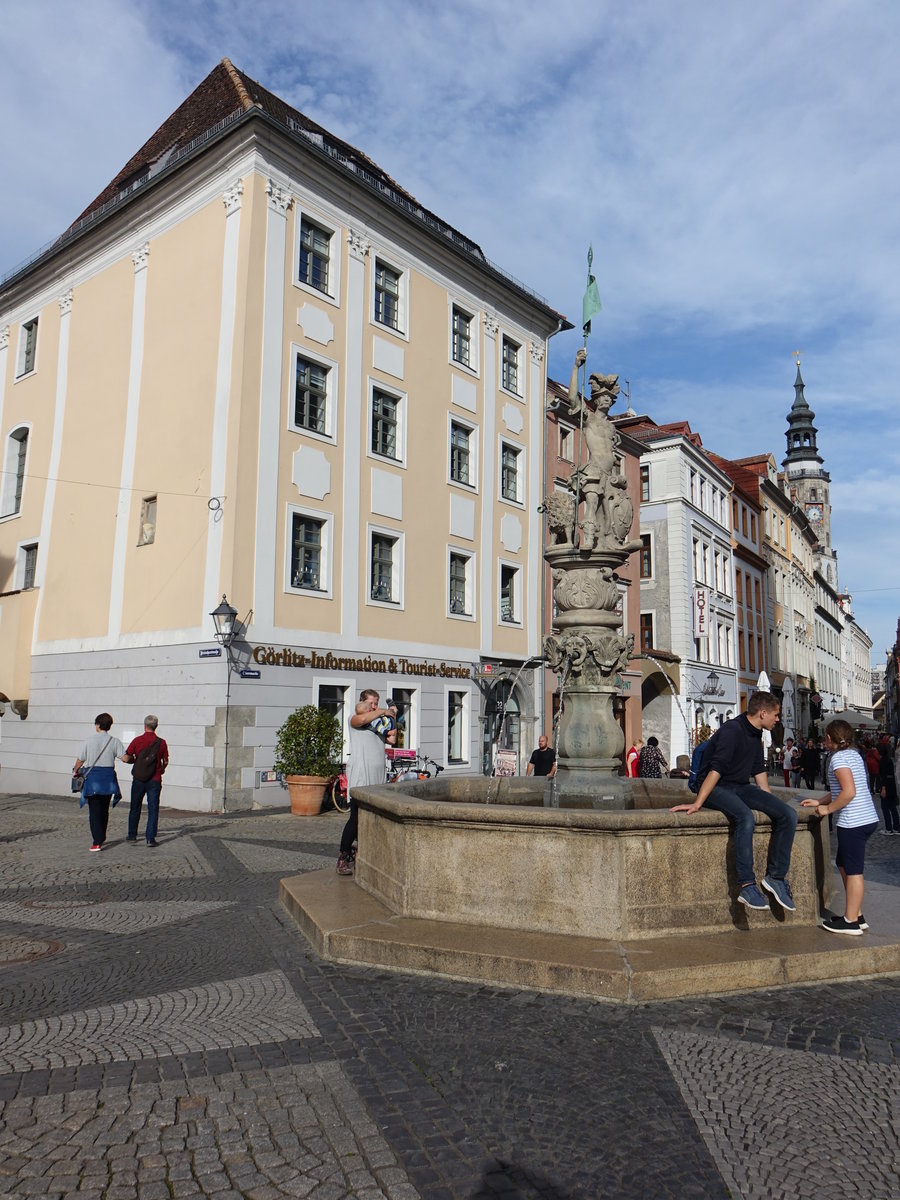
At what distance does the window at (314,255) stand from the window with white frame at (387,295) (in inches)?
64.2

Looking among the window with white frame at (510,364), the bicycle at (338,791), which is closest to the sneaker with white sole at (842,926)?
the bicycle at (338,791)

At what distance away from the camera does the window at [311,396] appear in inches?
789

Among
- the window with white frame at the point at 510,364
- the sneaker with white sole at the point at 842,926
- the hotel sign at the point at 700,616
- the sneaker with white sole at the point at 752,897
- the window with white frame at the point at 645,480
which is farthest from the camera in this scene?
the window with white frame at the point at 645,480

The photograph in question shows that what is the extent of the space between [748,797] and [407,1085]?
307 centimetres

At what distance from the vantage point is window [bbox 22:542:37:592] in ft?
79.0

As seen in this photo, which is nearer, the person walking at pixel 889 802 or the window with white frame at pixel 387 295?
the person walking at pixel 889 802

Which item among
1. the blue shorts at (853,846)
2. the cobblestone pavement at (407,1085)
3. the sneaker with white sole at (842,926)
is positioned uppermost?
the blue shorts at (853,846)

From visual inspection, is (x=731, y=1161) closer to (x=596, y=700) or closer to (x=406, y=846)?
(x=406, y=846)

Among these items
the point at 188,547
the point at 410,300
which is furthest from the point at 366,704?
the point at 410,300

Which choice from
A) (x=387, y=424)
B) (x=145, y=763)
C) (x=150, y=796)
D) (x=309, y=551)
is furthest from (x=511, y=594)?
(x=145, y=763)

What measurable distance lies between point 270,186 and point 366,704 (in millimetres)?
14981

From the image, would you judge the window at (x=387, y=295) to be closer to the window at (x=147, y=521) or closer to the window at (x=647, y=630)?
the window at (x=147, y=521)

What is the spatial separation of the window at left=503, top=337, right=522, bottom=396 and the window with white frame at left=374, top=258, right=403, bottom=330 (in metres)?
4.74

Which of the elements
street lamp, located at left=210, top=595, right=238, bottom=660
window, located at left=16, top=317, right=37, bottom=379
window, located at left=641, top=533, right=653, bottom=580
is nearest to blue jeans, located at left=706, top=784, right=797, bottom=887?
street lamp, located at left=210, top=595, right=238, bottom=660
